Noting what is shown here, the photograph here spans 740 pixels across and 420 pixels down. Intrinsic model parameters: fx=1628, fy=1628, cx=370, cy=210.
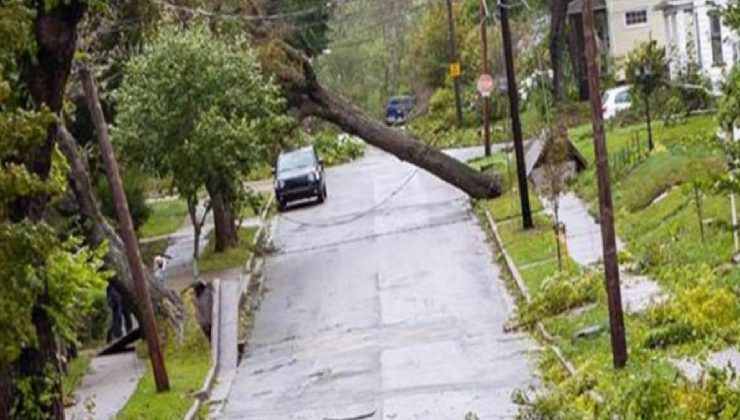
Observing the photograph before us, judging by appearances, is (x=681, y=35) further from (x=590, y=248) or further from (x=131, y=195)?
(x=590, y=248)

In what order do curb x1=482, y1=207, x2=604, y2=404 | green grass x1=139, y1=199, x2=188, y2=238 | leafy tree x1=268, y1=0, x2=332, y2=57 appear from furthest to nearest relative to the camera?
leafy tree x1=268, y1=0, x2=332, y2=57, green grass x1=139, y1=199, x2=188, y2=238, curb x1=482, y1=207, x2=604, y2=404

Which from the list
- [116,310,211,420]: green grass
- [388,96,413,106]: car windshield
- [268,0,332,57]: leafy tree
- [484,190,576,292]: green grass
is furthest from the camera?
[388,96,413,106]: car windshield

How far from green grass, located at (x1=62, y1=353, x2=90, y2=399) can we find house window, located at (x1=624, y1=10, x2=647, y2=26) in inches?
1732

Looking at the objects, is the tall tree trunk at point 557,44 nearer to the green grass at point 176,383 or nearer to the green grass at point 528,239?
the green grass at point 528,239

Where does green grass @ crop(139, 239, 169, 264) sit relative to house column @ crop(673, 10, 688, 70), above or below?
below

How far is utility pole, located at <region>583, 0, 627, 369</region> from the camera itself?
806 inches

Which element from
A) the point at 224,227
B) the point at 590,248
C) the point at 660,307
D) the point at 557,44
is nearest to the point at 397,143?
the point at 224,227

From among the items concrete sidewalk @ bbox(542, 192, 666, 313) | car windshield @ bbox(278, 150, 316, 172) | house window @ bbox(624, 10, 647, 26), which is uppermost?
house window @ bbox(624, 10, 647, 26)

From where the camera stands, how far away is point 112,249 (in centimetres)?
3033

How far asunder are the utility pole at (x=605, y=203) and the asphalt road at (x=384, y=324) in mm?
1621

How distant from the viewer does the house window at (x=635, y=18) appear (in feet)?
231

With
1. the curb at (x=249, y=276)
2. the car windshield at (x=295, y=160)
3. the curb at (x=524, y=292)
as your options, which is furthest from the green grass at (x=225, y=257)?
the car windshield at (x=295, y=160)

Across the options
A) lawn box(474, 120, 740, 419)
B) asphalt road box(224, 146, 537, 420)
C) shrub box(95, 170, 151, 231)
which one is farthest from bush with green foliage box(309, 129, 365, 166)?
lawn box(474, 120, 740, 419)

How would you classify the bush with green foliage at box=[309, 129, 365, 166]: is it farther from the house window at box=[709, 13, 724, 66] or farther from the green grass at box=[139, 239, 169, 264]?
the house window at box=[709, 13, 724, 66]
